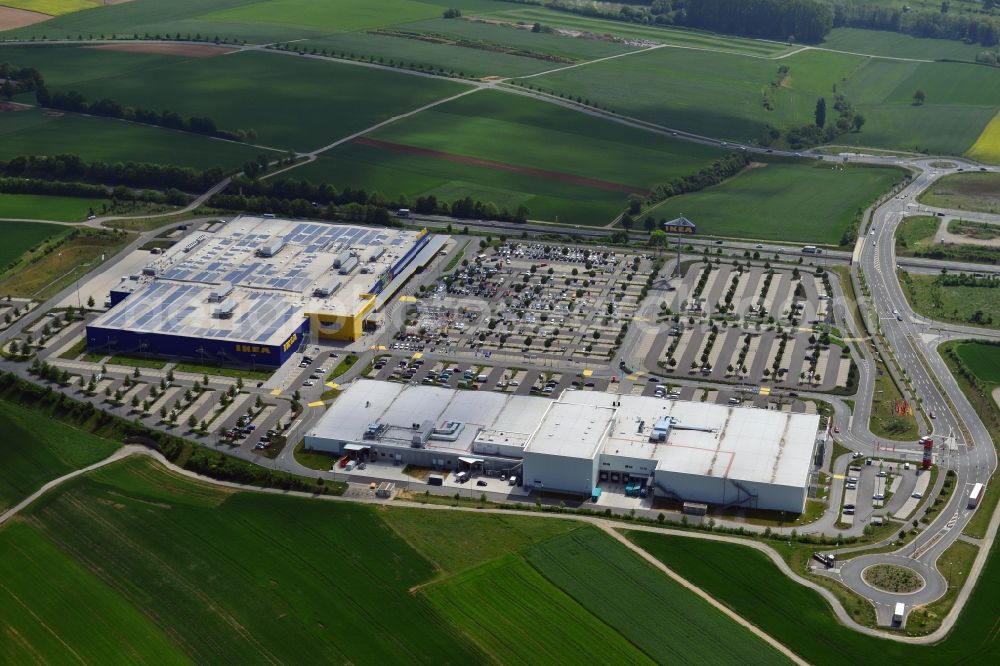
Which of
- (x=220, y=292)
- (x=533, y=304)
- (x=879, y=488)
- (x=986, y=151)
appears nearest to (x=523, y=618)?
(x=879, y=488)

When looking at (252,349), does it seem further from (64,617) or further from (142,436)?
(64,617)

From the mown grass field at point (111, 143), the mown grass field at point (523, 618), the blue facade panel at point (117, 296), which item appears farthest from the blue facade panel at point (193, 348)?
the mown grass field at point (111, 143)

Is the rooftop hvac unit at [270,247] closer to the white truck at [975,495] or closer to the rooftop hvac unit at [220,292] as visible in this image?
the rooftop hvac unit at [220,292]

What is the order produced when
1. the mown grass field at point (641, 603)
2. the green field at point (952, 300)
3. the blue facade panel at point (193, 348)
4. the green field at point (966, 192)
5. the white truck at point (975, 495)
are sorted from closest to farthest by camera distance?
the mown grass field at point (641, 603)
the white truck at point (975, 495)
the blue facade panel at point (193, 348)
the green field at point (952, 300)
the green field at point (966, 192)

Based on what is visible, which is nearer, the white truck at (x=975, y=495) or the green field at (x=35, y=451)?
the white truck at (x=975, y=495)

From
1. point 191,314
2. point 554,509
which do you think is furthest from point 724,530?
point 191,314
